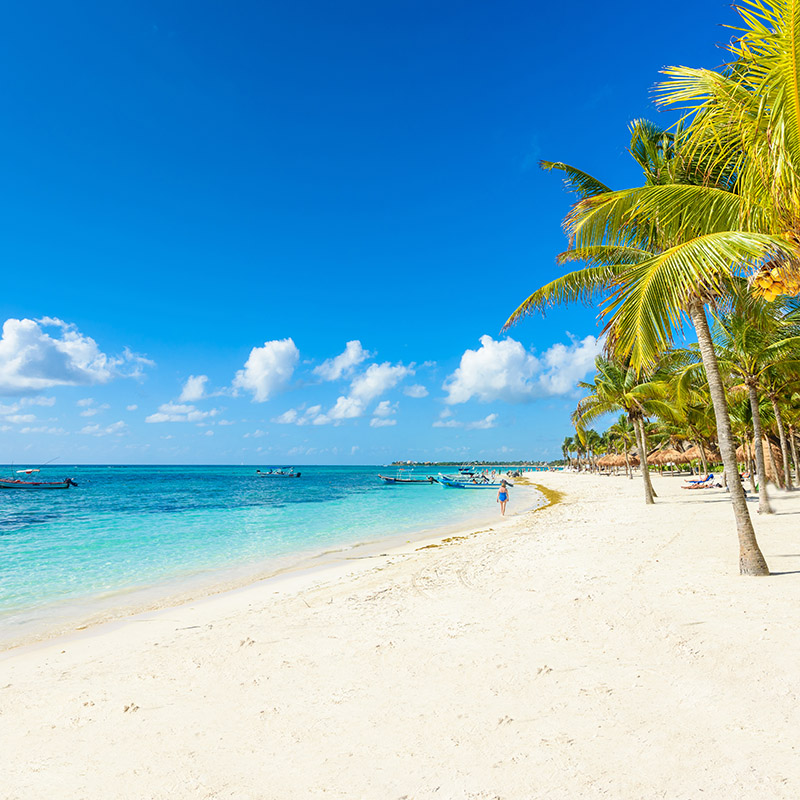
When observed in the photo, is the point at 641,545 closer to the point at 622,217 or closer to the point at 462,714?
the point at 622,217

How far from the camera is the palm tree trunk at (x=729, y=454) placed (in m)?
6.46

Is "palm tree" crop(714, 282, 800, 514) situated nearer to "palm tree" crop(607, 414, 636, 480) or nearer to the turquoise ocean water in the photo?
the turquoise ocean water

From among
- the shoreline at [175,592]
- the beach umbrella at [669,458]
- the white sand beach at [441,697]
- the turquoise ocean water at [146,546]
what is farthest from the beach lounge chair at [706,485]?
the white sand beach at [441,697]

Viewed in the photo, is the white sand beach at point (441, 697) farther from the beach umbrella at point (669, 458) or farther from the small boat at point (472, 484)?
the small boat at point (472, 484)

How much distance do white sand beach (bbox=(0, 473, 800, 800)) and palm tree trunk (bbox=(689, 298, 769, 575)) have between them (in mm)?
342

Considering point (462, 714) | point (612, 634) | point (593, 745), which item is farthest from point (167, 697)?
point (612, 634)

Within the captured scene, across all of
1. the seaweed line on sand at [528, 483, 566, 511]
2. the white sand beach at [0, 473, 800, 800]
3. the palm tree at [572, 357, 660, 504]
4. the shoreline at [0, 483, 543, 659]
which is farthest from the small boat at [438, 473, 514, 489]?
the white sand beach at [0, 473, 800, 800]

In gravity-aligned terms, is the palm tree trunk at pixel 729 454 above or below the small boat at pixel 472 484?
above

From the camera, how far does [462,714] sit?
A: 11.7 feet

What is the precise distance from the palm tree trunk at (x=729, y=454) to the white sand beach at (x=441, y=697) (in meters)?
0.34

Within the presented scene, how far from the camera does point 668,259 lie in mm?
5098

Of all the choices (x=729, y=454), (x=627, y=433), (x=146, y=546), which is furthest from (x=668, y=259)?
(x=627, y=433)

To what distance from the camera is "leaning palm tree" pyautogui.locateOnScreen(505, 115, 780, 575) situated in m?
4.87

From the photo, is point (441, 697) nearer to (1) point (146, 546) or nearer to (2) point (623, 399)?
(1) point (146, 546)
